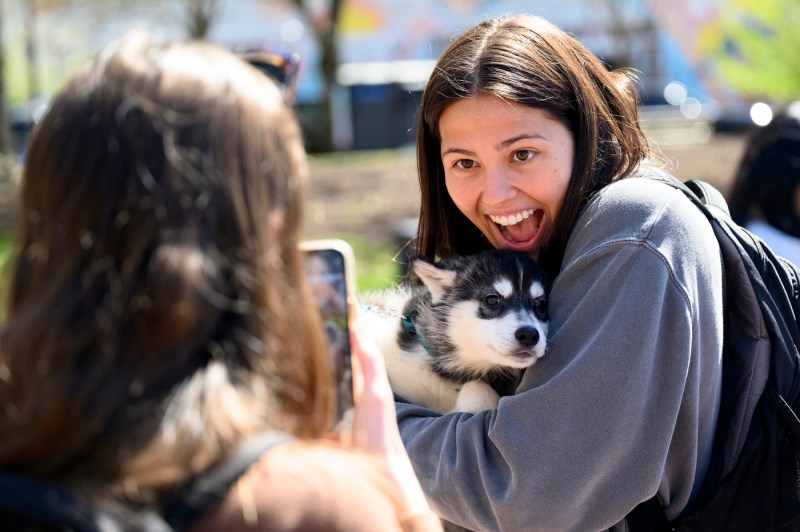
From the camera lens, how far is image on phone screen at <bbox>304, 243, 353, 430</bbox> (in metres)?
1.84

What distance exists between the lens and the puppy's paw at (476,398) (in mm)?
3158

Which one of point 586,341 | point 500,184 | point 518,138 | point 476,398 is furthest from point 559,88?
point 476,398

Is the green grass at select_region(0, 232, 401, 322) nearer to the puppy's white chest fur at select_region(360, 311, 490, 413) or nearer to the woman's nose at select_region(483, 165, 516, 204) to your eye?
the puppy's white chest fur at select_region(360, 311, 490, 413)

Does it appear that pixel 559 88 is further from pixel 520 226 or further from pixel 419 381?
pixel 419 381

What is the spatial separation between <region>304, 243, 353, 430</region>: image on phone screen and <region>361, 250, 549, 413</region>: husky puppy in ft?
4.67

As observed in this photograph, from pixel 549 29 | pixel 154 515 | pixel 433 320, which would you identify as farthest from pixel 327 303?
pixel 433 320

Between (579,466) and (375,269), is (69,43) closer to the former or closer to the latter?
(375,269)

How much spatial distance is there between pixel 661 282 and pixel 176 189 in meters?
1.31

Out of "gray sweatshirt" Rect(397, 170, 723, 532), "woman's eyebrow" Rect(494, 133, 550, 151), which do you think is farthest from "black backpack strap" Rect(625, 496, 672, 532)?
"woman's eyebrow" Rect(494, 133, 550, 151)

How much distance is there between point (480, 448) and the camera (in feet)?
7.74

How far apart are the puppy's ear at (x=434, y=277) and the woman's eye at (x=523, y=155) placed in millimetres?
828

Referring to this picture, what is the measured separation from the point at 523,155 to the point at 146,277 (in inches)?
65.2

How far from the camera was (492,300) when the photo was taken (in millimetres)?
3699

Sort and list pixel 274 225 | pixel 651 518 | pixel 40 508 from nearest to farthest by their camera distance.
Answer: pixel 40 508, pixel 274 225, pixel 651 518
